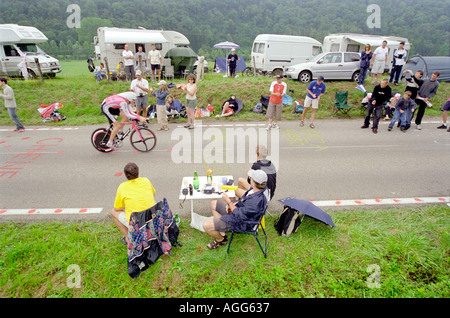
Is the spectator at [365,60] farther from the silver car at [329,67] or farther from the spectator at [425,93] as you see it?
the spectator at [425,93]

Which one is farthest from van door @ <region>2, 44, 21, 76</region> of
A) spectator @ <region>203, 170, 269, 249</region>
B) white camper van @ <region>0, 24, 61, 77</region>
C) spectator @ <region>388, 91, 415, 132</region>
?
spectator @ <region>388, 91, 415, 132</region>

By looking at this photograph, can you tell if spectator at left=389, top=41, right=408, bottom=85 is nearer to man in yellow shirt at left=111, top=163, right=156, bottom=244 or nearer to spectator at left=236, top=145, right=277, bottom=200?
spectator at left=236, top=145, right=277, bottom=200

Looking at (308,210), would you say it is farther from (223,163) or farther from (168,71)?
(168,71)

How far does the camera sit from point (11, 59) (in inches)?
675

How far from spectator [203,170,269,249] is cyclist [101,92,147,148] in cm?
445

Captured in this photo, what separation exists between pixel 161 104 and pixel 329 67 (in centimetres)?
1037

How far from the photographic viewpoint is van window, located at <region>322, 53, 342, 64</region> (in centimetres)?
1559

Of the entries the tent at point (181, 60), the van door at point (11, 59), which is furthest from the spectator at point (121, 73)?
the van door at point (11, 59)

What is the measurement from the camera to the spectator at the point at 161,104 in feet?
34.3

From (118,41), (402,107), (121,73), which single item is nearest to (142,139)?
(402,107)

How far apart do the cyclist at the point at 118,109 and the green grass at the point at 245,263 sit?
3.66 m

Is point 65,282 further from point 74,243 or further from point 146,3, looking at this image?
point 146,3

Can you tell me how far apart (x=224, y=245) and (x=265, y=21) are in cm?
6734
